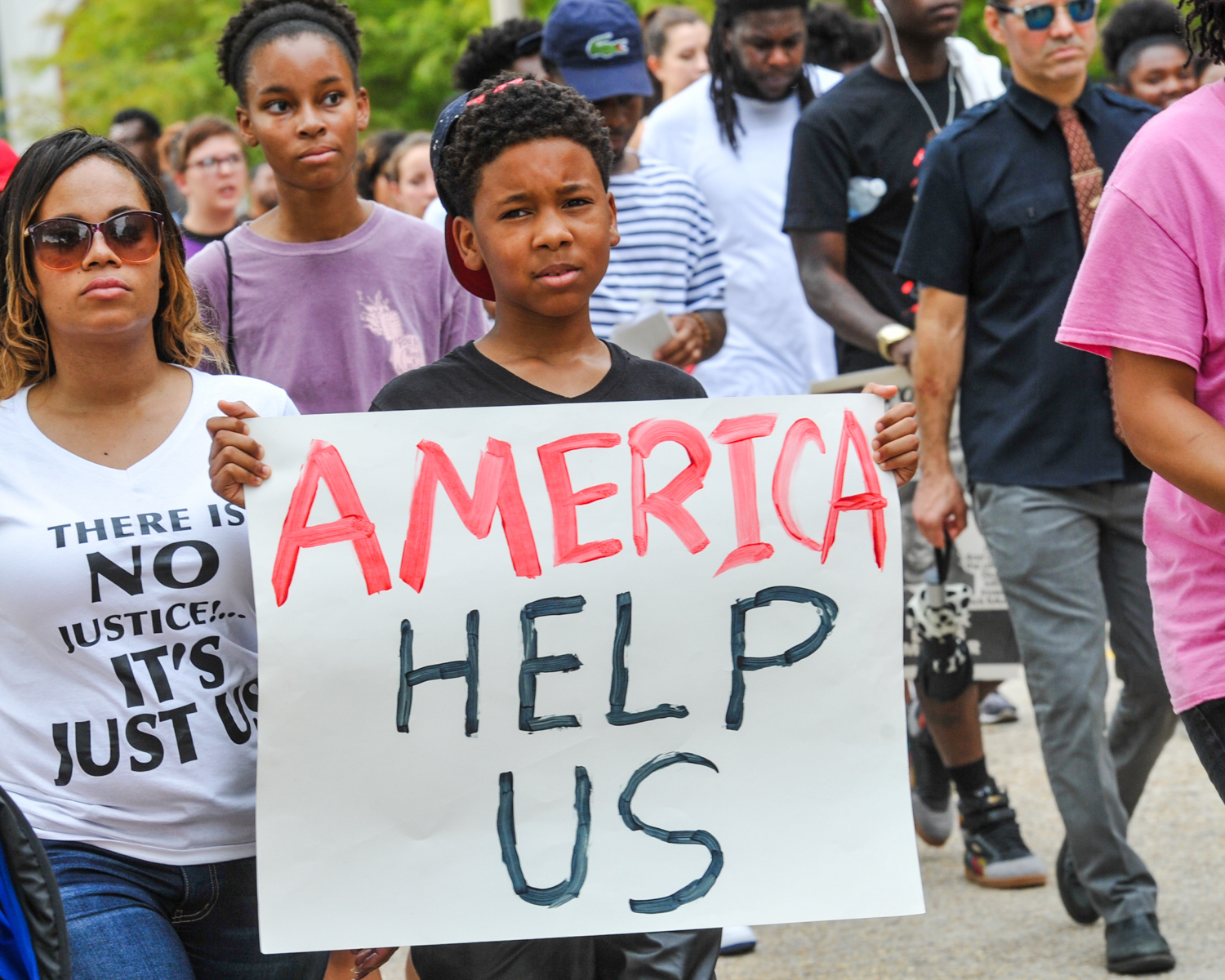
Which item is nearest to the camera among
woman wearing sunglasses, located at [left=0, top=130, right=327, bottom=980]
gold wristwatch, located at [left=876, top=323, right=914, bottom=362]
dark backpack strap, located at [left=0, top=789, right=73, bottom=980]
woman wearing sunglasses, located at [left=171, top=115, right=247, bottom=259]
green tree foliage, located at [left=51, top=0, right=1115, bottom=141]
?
dark backpack strap, located at [left=0, top=789, right=73, bottom=980]

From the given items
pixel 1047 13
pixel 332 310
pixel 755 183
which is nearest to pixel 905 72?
pixel 755 183

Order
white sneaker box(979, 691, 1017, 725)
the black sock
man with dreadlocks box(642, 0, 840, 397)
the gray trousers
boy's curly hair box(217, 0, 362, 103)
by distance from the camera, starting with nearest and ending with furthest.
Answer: boy's curly hair box(217, 0, 362, 103), the gray trousers, the black sock, man with dreadlocks box(642, 0, 840, 397), white sneaker box(979, 691, 1017, 725)

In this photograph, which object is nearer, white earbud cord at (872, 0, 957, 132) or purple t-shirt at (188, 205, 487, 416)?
purple t-shirt at (188, 205, 487, 416)

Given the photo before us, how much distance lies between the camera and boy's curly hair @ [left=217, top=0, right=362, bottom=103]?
12.9 ft

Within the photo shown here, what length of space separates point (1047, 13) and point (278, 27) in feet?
6.20

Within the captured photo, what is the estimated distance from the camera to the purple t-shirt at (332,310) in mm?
3729

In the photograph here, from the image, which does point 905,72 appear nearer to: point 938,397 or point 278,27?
point 938,397

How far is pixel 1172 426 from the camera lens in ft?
8.39

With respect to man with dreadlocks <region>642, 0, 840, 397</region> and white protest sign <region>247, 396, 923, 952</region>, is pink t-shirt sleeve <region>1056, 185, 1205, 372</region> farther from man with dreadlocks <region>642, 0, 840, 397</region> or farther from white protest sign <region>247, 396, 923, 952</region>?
man with dreadlocks <region>642, 0, 840, 397</region>

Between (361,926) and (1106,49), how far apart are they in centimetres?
616

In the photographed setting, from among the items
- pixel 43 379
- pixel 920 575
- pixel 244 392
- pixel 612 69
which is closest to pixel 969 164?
pixel 612 69

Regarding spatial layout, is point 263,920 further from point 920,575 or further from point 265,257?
point 920,575

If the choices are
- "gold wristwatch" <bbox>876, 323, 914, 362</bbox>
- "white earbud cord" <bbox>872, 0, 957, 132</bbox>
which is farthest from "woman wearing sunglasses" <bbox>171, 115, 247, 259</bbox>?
"gold wristwatch" <bbox>876, 323, 914, 362</bbox>

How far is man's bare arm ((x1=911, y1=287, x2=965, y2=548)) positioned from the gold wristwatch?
0.23 m
